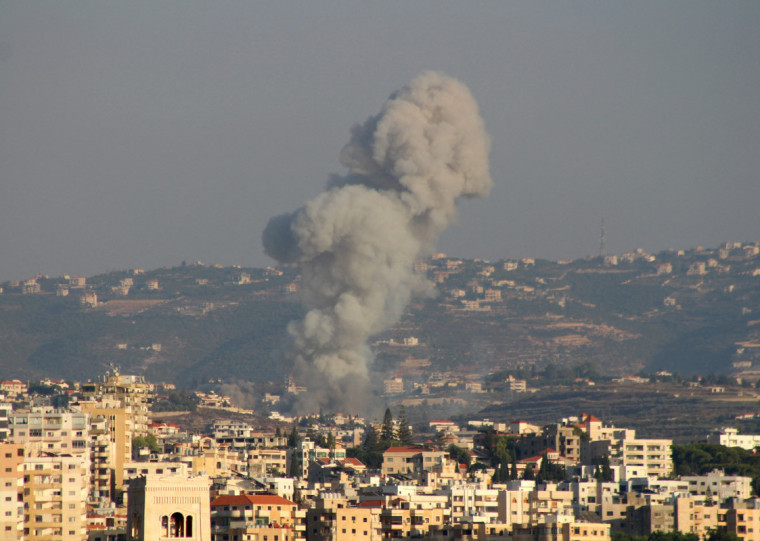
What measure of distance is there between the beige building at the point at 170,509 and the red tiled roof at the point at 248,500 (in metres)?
13.2

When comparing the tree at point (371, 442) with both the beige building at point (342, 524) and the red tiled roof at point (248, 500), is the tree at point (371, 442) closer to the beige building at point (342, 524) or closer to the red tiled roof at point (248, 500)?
the red tiled roof at point (248, 500)

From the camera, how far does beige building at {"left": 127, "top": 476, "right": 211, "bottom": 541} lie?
41.8 meters

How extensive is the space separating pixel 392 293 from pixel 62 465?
59.3m

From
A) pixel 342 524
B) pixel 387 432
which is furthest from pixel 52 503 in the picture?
pixel 387 432

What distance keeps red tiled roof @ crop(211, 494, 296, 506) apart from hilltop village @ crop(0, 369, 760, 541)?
0.07 m

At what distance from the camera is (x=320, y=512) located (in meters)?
55.2

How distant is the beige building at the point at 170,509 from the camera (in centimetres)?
4178

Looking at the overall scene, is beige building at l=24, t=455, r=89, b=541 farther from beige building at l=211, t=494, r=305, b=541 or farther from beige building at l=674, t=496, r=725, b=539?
beige building at l=674, t=496, r=725, b=539

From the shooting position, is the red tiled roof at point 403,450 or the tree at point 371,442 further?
the tree at point 371,442

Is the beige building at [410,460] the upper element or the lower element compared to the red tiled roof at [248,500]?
upper

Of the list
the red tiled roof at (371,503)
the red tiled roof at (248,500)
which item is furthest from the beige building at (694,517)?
the red tiled roof at (248,500)

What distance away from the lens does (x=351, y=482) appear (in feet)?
226

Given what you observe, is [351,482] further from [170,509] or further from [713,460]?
[170,509]

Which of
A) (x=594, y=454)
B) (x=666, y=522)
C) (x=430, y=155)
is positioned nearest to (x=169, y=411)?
(x=430, y=155)
